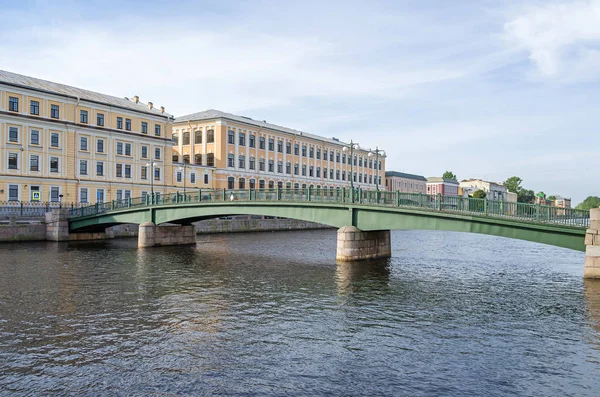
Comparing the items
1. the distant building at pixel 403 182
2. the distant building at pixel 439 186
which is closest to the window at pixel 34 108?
the distant building at pixel 403 182

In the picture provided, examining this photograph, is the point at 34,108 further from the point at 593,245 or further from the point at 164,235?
the point at 593,245

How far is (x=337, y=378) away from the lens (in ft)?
37.0

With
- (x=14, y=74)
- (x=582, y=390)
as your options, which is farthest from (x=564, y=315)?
(x=14, y=74)

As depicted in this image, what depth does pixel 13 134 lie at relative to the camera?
52531mm

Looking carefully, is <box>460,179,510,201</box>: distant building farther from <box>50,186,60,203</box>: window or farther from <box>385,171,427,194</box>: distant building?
<box>50,186,60,203</box>: window

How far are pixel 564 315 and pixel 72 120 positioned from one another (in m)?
54.1

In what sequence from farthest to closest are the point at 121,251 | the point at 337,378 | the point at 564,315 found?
the point at 121,251, the point at 564,315, the point at 337,378

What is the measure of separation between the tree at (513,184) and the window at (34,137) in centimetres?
17533

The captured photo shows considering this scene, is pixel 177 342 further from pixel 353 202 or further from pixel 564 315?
pixel 353 202

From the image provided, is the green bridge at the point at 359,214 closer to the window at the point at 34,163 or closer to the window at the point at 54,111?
the window at the point at 34,163

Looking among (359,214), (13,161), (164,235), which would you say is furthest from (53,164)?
(359,214)

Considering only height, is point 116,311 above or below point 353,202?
below

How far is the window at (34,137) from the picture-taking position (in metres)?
53.9

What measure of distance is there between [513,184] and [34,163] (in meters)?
177
